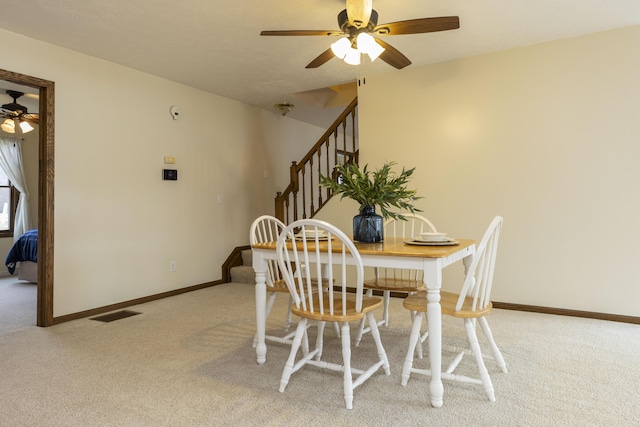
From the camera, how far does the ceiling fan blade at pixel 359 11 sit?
93.4 inches

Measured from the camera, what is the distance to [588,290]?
338 cm

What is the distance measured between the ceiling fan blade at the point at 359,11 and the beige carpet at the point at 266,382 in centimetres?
206

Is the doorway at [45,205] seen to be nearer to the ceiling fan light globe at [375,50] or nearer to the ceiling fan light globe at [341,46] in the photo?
the ceiling fan light globe at [341,46]

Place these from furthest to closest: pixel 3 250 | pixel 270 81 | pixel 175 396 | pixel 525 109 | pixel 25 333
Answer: pixel 3 250 → pixel 270 81 → pixel 525 109 → pixel 25 333 → pixel 175 396

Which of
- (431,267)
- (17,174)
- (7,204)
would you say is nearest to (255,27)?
(431,267)

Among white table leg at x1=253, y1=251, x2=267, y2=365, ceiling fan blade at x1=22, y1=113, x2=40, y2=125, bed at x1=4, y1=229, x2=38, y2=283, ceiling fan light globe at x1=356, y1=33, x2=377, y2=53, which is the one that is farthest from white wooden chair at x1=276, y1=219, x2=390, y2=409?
ceiling fan blade at x1=22, y1=113, x2=40, y2=125

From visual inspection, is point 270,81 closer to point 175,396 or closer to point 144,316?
point 144,316

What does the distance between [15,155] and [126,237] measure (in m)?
3.67

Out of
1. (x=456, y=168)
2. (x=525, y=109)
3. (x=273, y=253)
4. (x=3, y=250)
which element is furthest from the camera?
(x=3, y=250)

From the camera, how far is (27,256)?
5.21 m

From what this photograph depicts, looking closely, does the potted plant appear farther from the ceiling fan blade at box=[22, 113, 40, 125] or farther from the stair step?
the ceiling fan blade at box=[22, 113, 40, 125]

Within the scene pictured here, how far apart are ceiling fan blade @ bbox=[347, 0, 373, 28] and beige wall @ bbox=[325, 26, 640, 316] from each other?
71.5 inches

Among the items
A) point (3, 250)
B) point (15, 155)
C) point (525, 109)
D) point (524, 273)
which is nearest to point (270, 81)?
point (525, 109)

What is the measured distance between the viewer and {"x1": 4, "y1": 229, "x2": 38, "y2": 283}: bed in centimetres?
517
